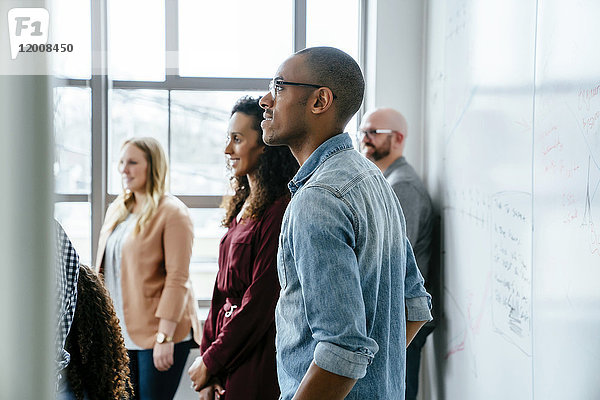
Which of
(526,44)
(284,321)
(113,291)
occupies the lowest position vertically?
(113,291)

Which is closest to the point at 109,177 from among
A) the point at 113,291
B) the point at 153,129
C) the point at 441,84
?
the point at 153,129

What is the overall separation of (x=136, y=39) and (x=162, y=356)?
1799mm

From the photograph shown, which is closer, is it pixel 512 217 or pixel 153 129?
pixel 512 217

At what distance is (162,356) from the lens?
2475 mm

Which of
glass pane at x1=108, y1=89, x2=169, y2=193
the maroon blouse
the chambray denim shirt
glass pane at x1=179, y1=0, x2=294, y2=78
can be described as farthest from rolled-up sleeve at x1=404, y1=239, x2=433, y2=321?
glass pane at x1=108, y1=89, x2=169, y2=193

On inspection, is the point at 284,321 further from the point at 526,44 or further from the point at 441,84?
the point at 441,84

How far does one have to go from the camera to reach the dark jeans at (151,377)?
2.49m

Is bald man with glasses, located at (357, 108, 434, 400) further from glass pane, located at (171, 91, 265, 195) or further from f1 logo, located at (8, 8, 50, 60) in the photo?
f1 logo, located at (8, 8, 50, 60)

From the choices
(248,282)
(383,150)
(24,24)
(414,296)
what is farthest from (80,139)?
(24,24)

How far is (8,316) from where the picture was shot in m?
0.32

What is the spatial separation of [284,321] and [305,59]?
1.67ft

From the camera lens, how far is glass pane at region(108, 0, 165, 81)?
10.9ft

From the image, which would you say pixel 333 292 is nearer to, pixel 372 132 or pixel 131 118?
pixel 372 132

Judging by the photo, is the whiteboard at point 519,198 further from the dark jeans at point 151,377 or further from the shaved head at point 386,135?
the dark jeans at point 151,377
